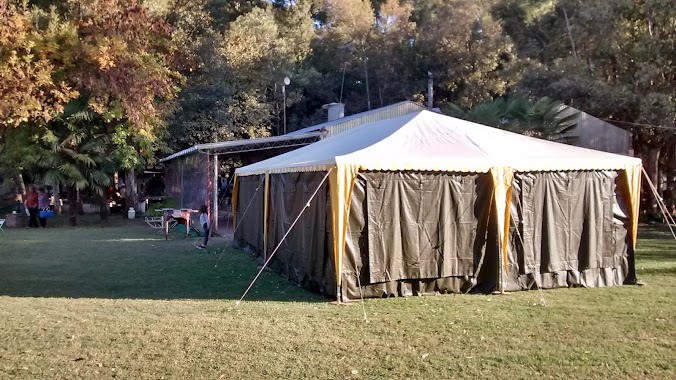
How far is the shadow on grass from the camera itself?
9.02 m

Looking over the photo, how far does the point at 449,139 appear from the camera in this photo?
9242mm

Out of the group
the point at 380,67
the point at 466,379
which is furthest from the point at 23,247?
the point at 380,67

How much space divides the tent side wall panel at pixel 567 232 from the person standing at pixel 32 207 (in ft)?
58.4

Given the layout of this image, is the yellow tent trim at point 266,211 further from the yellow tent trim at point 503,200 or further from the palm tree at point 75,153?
the palm tree at point 75,153

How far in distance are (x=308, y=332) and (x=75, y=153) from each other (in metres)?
18.4

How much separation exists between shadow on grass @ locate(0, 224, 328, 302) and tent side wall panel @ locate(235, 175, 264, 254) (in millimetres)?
375

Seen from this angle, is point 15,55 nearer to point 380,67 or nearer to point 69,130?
point 69,130

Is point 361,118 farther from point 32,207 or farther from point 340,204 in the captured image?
point 340,204

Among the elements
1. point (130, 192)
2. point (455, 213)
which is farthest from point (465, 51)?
point (455, 213)

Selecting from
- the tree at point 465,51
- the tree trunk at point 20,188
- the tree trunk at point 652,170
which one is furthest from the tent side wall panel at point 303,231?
the tree at point 465,51

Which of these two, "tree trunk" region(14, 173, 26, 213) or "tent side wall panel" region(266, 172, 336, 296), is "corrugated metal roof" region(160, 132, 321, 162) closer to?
"tent side wall panel" region(266, 172, 336, 296)

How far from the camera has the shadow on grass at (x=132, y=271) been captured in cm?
902

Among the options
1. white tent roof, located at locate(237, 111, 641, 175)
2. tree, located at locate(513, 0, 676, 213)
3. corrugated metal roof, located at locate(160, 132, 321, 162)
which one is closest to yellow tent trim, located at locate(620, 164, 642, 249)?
white tent roof, located at locate(237, 111, 641, 175)

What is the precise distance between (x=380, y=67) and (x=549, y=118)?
17.7m
